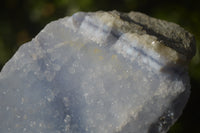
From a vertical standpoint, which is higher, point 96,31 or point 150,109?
point 96,31

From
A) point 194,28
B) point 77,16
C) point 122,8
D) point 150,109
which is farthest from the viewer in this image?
point 122,8

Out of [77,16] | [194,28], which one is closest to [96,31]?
[77,16]

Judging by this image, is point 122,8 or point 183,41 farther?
point 122,8

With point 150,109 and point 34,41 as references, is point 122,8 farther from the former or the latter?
point 150,109

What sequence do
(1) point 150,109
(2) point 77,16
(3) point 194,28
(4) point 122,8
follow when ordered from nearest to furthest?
(1) point 150,109
(2) point 77,16
(3) point 194,28
(4) point 122,8

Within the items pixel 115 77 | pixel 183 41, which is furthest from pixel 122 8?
pixel 115 77

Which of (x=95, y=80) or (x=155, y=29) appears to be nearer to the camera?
(x=95, y=80)

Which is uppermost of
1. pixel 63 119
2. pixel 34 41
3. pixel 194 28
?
pixel 34 41
